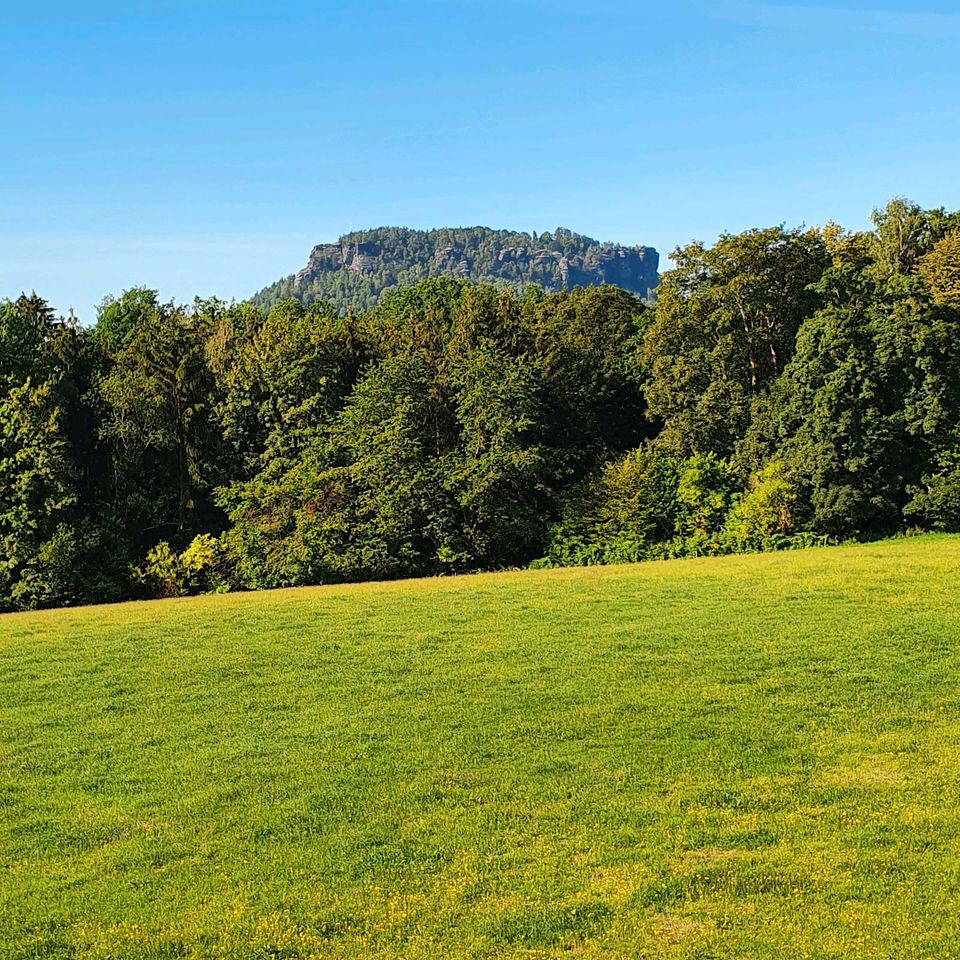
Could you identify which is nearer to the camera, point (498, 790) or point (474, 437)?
point (498, 790)

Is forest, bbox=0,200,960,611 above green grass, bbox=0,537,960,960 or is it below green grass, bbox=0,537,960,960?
above

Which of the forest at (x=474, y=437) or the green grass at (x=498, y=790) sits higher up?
the forest at (x=474, y=437)

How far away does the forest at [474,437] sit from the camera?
41.8 m

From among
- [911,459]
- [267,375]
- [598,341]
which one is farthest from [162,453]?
[911,459]

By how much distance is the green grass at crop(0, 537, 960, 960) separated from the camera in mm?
9070

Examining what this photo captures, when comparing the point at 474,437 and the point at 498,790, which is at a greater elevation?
the point at 474,437

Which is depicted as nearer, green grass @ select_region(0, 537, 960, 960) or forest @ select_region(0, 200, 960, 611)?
green grass @ select_region(0, 537, 960, 960)

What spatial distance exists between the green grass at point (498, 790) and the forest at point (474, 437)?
56.0 feet

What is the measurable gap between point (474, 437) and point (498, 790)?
33524mm

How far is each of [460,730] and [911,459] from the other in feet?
108

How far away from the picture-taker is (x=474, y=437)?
45875mm

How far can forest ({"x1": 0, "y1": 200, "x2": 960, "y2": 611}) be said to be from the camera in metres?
41.8

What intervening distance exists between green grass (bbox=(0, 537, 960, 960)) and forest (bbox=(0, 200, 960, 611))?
56.0 ft

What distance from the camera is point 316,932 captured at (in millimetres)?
9055
